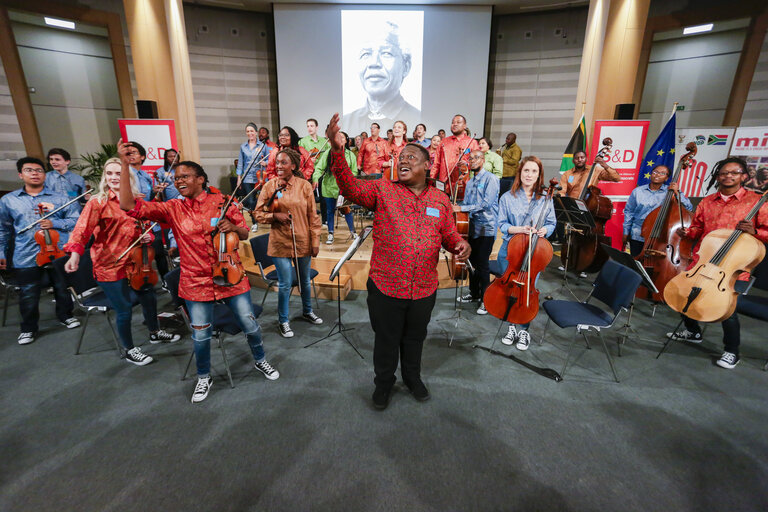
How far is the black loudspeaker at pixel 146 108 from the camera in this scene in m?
5.88

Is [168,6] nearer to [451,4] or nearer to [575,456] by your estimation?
[451,4]

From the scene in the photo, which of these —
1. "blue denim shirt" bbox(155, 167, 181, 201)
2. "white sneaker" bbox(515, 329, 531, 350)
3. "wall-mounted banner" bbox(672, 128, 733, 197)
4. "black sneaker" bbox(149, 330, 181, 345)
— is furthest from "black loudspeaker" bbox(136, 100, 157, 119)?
"wall-mounted banner" bbox(672, 128, 733, 197)

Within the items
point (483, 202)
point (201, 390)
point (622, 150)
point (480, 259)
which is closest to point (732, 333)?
point (480, 259)

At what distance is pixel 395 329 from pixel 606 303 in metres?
1.87

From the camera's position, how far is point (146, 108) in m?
5.91

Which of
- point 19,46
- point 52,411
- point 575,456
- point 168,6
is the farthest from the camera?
point 19,46

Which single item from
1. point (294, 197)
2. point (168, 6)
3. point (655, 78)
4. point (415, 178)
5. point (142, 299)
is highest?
point (168, 6)

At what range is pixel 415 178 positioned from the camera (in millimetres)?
2031

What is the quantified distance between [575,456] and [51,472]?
119 inches

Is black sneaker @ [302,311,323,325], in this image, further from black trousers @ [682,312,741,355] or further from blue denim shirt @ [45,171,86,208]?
black trousers @ [682,312,741,355]

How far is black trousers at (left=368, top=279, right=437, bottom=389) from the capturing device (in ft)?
7.32

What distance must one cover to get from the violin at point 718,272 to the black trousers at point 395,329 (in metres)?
2.18

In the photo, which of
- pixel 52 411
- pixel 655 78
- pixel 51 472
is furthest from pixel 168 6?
pixel 655 78

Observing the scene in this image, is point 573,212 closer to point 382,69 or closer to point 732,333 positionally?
point 732,333
